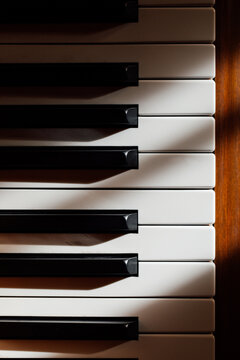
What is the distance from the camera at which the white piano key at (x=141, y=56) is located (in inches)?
36.4

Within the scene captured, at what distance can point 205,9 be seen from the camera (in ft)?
3.03

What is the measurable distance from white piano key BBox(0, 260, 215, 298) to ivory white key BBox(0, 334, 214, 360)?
102 millimetres

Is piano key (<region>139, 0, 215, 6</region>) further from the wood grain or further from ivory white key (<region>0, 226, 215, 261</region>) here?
ivory white key (<region>0, 226, 215, 261</region>)

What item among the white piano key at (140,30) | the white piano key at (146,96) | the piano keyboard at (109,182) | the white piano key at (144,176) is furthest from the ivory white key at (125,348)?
the white piano key at (140,30)

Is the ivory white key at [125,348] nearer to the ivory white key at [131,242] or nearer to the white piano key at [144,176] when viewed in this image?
the ivory white key at [131,242]

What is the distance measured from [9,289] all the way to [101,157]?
36 cm

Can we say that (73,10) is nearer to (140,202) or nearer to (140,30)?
(140,30)

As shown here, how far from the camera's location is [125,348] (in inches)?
37.8

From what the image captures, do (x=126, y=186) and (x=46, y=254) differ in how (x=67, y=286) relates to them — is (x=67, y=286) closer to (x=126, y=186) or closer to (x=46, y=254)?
(x=46, y=254)

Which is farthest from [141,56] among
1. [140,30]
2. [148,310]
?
[148,310]

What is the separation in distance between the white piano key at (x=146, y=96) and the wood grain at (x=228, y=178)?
0.15 feet

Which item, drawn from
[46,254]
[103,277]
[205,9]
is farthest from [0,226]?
[205,9]

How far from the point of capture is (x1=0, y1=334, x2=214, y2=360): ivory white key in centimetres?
95

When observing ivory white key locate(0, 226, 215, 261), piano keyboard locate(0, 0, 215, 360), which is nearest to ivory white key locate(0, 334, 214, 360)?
piano keyboard locate(0, 0, 215, 360)
